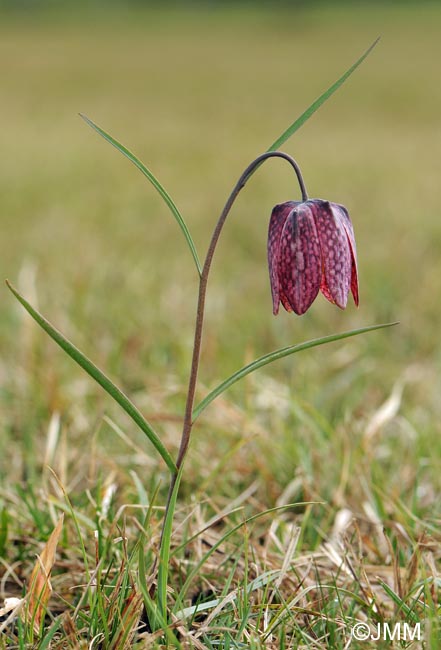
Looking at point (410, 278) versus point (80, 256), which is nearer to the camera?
point (410, 278)

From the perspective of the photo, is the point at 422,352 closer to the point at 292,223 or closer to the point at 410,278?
the point at 410,278

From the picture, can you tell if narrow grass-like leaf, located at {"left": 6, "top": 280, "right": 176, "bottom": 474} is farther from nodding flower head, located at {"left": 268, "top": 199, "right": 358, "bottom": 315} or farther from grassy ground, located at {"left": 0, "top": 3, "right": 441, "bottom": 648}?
nodding flower head, located at {"left": 268, "top": 199, "right": 358, "bottom": 315}

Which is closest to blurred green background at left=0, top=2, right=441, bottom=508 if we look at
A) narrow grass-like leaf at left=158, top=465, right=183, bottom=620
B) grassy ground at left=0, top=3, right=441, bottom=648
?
grassy ground at left=0, top=3, right=441, bottom=648

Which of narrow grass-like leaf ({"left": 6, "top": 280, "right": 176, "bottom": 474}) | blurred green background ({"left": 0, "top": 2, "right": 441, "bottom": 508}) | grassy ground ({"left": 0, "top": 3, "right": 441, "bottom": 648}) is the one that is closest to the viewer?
narrow grass-like leaf ({"left": 6, "top": 280, "right": 176, "bottom": 474})

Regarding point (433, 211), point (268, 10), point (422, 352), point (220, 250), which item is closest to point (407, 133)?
point (433, 211)

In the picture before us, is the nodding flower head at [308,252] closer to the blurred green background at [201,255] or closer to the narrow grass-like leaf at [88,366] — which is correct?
the narrow grass-like leaf at [88,366]
